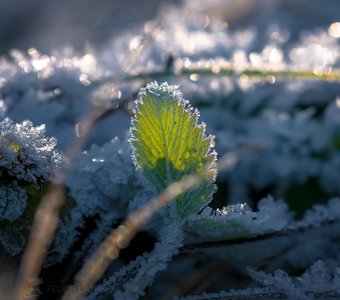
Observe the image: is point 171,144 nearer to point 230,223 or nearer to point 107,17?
point 230,223

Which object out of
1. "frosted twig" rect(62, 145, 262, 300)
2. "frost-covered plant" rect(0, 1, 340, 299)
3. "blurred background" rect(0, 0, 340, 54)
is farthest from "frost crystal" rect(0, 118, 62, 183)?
"blurred background" rect(0, 0, 340, 54)

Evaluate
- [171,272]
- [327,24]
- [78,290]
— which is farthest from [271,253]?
[327,24]

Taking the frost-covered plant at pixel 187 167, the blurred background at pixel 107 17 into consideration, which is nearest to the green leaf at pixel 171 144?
the frost-covered plant at pixel 187 167

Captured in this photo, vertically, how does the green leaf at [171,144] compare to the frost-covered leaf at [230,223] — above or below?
above

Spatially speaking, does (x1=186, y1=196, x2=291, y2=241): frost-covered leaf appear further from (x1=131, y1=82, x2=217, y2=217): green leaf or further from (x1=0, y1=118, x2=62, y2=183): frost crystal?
(x1=0, y1=118, x2=62, y2=183): frost crystal

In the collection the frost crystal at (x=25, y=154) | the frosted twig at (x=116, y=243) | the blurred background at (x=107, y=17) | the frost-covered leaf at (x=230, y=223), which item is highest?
the blurred background at (x=107, y=17)

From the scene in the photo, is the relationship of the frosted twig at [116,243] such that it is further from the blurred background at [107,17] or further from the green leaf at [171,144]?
the blurred background at [107,17]

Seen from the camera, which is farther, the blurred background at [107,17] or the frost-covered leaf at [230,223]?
the blurred background at [107,17]

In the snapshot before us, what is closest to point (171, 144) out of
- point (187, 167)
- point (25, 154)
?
point (187, 167)
